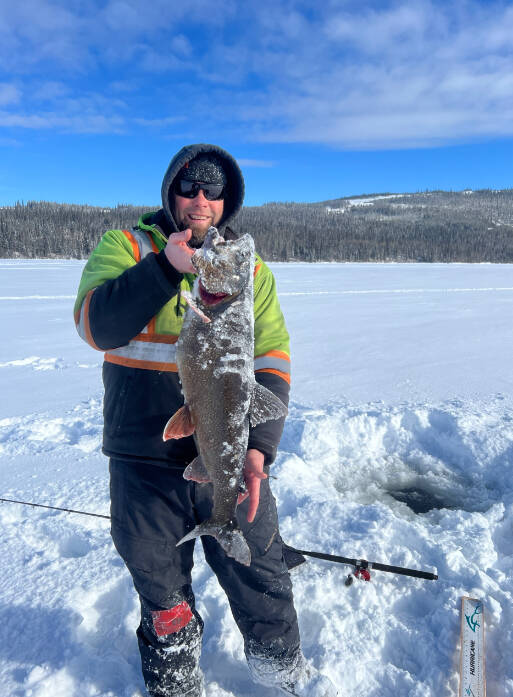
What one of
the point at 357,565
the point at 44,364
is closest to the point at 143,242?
the point at 357,565

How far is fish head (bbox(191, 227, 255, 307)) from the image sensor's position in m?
1.68

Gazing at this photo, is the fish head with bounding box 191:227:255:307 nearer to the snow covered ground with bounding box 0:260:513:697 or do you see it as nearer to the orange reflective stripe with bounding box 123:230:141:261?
the orange reflective stripe with bounding box 123:230:141:261

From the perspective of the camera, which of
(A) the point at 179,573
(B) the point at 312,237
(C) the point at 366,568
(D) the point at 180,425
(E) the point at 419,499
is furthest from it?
(B) the point at 312,237

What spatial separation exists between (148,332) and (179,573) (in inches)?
48.5

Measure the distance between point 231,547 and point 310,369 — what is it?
233 inches

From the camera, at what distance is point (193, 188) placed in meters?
2.25

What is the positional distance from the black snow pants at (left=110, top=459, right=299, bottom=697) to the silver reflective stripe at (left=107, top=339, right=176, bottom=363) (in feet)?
1.71

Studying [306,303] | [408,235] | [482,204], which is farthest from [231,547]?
[482,204]

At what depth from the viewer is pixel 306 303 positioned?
16812 millimetres

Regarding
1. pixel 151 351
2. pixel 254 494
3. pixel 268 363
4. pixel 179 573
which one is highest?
pixel 151 351

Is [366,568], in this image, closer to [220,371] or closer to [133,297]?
[220,371]

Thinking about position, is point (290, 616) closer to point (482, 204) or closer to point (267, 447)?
point (267, 447)

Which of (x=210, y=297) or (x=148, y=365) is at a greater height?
(x=210, y=297)

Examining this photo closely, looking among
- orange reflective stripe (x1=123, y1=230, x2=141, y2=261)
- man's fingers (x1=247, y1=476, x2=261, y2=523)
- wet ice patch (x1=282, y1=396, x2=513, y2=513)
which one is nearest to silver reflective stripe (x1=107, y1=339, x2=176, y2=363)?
orange reflective stripe (x1=123, y1=230, x2=141, y2=261)
